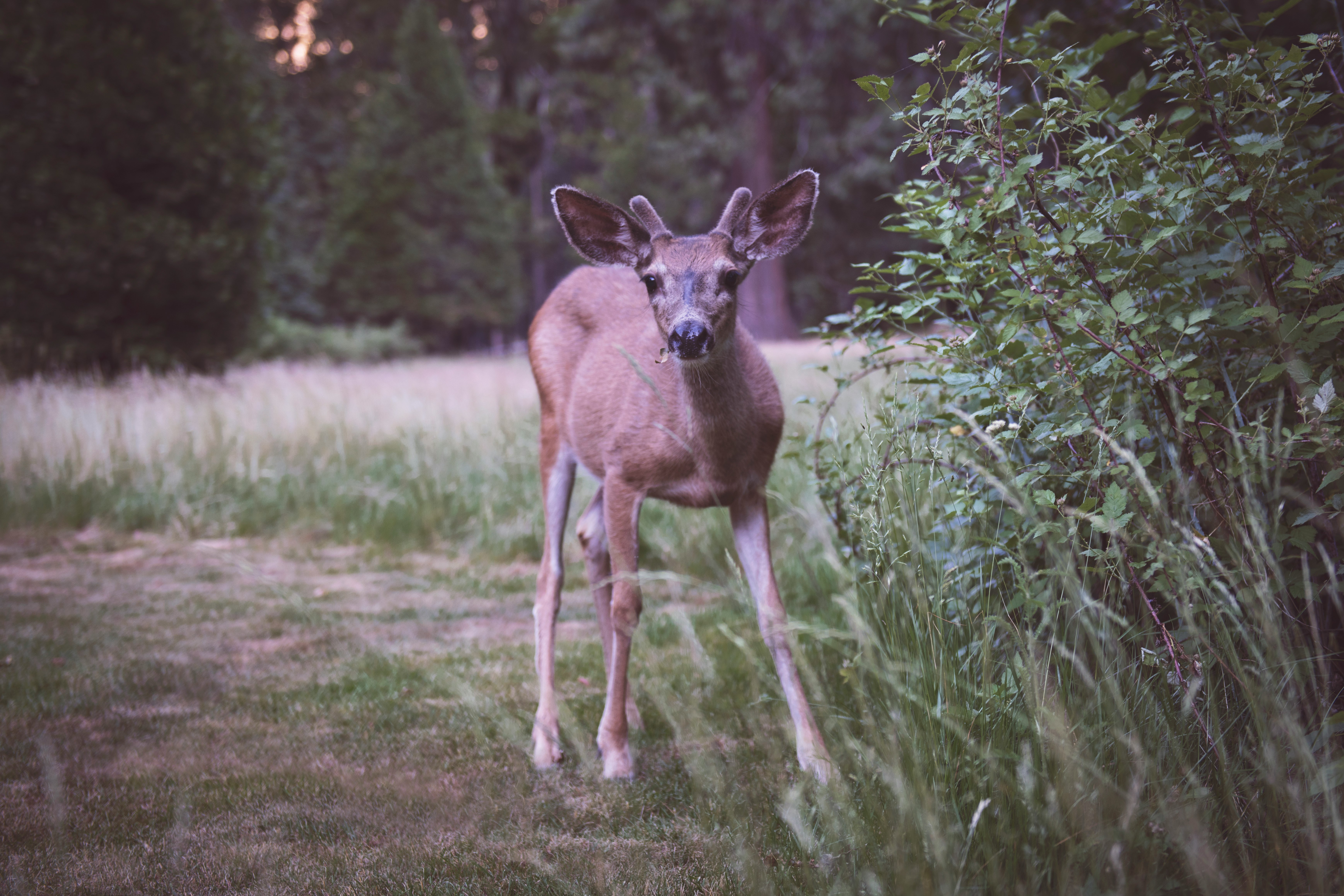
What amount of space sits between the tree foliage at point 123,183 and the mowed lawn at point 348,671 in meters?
2.86

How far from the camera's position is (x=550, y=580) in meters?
4.18

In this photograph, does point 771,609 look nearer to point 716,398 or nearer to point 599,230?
point 716,398

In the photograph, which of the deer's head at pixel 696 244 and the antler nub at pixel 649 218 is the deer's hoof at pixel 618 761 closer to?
the deer's head at pixel 696 244

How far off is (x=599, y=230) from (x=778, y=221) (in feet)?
2.26

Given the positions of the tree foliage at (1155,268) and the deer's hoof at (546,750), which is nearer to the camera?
the tree foliage at (1155,268)

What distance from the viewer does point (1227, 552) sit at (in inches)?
102

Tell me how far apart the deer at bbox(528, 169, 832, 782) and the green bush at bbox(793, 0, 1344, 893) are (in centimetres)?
50

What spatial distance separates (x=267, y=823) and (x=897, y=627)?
2.11 m

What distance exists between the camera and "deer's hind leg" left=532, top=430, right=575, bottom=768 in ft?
12.1

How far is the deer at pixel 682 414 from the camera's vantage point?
3361mm

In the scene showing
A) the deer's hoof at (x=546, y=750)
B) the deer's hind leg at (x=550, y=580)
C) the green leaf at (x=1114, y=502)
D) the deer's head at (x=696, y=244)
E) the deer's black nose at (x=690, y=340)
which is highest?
the deer's head at (x=696, y=244)

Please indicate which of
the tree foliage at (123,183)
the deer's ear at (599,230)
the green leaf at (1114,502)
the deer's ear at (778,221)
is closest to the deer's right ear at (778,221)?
the deer's ear at (778,221)

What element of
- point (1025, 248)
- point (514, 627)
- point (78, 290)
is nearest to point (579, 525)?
point (514, 627)

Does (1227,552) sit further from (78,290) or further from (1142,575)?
(78,290)
